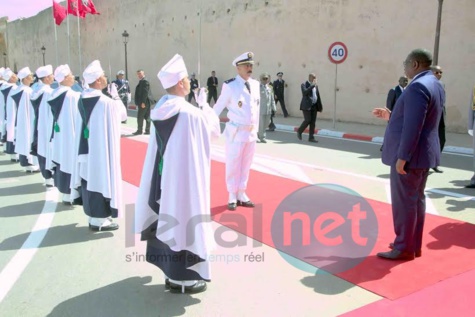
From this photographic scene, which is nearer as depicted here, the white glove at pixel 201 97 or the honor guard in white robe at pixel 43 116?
the white glove at pixel 201 97

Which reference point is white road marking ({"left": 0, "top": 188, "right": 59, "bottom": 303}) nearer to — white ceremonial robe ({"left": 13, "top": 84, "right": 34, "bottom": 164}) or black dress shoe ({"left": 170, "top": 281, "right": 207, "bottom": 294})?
black dress shoe ({"left": 170, "top": 281, "right": 207, "bottom": 294})

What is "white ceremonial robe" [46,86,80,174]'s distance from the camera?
21.2 ft

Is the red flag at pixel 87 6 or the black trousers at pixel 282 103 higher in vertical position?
the red flag at pixel 87 6

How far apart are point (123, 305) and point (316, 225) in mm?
2667

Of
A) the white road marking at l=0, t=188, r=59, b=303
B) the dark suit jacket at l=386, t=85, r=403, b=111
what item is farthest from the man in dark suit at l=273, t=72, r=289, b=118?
the white road marking at l=0, t=188, r=59, b=303

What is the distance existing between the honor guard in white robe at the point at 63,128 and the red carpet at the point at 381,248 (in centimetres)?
207

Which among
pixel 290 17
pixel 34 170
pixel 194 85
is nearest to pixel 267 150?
pixel 34 170

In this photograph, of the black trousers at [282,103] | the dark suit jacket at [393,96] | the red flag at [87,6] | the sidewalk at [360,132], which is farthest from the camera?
the red flag at [87,6]

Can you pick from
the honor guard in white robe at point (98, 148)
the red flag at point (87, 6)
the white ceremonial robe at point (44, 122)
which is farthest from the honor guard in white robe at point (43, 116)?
the red flag at point (87, 6)

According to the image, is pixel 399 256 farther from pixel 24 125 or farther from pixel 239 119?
pixel 24 125

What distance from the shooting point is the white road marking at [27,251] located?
4309mm

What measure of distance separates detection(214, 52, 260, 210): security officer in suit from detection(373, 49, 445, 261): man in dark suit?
2.17 metres

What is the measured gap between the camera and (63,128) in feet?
21.5

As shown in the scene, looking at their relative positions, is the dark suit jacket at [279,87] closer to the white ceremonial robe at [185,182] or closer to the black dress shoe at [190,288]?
the white ceremonial robe at [185,182]
